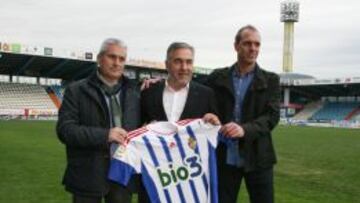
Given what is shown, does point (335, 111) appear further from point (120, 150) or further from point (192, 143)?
point (120, 150)

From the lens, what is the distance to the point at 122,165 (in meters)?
3.95

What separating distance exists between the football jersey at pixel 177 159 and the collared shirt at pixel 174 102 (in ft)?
0.33

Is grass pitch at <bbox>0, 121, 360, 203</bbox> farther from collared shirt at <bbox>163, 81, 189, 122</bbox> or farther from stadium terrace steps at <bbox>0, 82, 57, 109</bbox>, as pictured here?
stadium terrace steps at <bbox>0, 82, 57, 109</bbox>

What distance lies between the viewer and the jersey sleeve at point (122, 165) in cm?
392

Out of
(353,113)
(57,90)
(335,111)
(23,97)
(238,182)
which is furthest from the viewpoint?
(335,111)

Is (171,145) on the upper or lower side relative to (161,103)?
lower

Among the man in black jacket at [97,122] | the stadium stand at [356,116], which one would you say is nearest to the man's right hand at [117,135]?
the man in black jacket at [97,122]

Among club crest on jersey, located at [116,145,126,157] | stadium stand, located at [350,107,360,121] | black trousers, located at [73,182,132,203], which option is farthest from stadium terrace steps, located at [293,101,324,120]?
club crest on jersey, located at [116,145,126,157]

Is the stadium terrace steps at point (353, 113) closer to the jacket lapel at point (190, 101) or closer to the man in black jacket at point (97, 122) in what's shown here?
the jacket lapel at point (190, 101)

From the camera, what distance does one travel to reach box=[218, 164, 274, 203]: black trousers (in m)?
4.42

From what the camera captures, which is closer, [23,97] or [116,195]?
[116,195]

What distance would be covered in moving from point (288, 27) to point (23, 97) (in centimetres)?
4072

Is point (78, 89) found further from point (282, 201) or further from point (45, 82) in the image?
point (45, 82)

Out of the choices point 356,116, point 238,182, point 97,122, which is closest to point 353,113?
point 356,116
